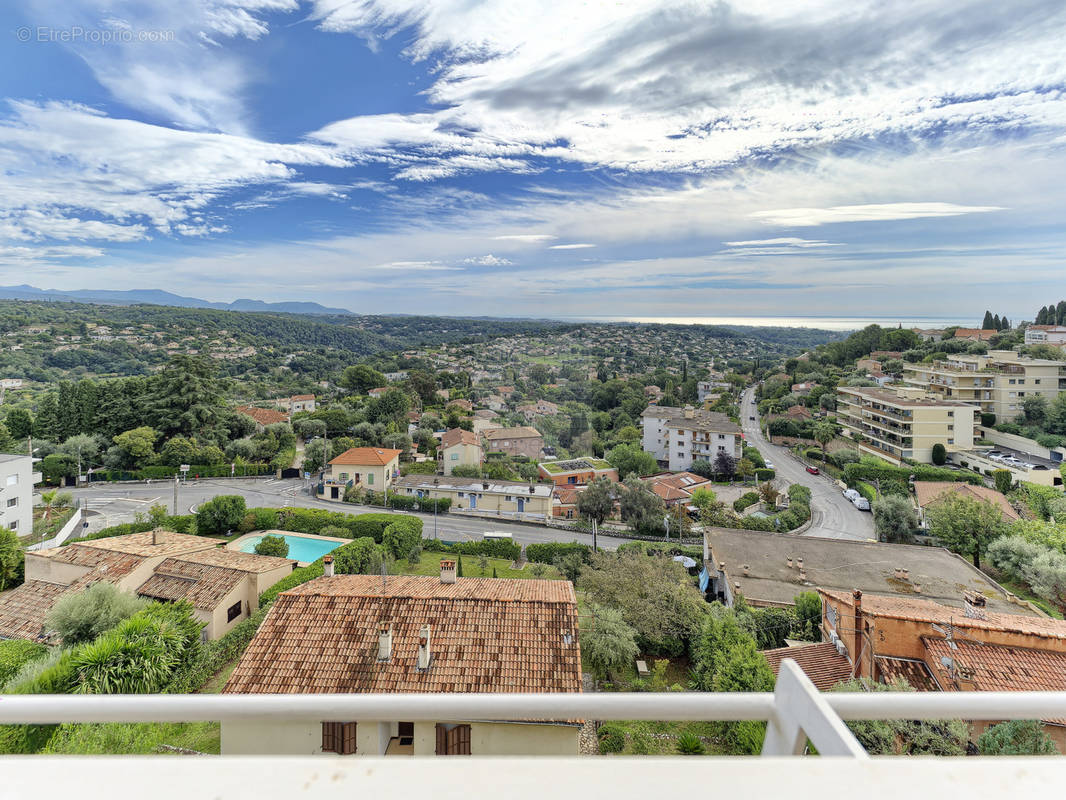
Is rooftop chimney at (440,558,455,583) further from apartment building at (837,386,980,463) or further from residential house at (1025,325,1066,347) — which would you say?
residential house at (1025,325,1066,347)

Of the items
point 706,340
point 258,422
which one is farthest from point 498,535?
point 706,340

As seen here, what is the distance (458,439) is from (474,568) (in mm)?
9179

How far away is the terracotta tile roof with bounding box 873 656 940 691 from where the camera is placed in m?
3.64

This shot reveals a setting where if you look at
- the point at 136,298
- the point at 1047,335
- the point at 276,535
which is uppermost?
the point at 136,298

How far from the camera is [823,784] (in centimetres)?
39

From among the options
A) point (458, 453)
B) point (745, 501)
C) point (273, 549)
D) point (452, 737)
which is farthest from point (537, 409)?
point (452, 737)

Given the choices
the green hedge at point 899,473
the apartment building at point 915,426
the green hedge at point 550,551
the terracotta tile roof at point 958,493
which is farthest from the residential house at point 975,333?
the green hedge at point 550,551

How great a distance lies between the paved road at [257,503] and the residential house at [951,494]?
716 cm

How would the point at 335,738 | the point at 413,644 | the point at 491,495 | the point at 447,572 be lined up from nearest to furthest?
the point at 335,738 → the point at 413,644 → the point at 447,572 → the point at 491,495

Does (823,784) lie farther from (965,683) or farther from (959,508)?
(959,508)

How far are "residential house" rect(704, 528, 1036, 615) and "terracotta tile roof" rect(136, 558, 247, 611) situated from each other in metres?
6.88

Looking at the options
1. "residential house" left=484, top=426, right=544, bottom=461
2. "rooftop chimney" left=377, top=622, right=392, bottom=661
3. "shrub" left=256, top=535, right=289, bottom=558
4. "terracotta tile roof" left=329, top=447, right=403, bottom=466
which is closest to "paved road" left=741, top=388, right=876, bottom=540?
"residential house" left=484, top=426, right=544, bottom=461

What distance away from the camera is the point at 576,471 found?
1595cm

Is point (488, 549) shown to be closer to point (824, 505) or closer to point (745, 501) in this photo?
point (745, 501)
